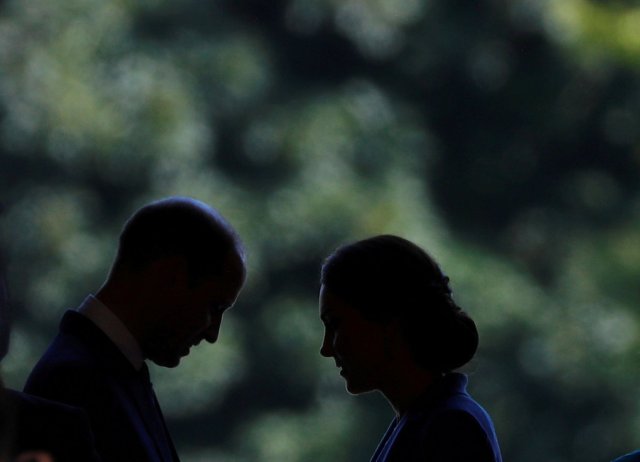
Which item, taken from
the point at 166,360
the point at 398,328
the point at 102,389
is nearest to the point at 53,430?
the point at 102,389

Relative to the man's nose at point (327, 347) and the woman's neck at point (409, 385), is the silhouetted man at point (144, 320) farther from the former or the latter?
the woman's neck at point (409, 385)

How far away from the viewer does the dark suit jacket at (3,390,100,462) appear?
0.99 metres

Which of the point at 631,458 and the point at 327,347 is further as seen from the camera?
the point at 327,347

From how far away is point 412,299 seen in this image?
145 centimetres

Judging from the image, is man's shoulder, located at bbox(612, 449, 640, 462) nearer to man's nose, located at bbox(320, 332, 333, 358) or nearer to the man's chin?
man's nose, located at bbox(320, 332, 333, 358)

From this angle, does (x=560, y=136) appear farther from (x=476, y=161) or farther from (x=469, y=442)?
(x=469, y=442)

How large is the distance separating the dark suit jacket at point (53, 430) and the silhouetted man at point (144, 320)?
0.88 ft

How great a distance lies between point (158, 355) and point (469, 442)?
390 mm

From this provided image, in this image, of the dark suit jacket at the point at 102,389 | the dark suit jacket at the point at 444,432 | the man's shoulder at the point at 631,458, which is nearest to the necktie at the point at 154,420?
the dark suit jacket at the point at 102,389

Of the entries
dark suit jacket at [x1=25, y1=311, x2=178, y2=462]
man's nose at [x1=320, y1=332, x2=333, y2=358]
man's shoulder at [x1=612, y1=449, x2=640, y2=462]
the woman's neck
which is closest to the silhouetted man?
dark suit jacket at [x1=25, y1=311, x2=178, y2=462]

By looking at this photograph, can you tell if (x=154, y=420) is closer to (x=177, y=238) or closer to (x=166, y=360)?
(x=166, y=360)

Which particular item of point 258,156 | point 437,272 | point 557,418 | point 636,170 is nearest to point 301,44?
point 258,156

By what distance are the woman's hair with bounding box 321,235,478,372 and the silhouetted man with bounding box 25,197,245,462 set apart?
0.16 m

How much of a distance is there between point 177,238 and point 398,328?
11.4 inches
